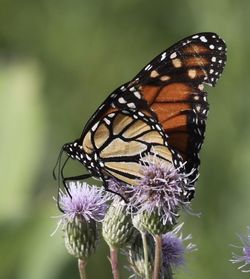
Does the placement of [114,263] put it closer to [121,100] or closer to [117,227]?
[117,227]

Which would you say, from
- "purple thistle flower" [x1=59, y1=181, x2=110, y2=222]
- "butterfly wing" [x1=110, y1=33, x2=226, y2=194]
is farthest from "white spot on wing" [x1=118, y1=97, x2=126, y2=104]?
"purple thistle flower" [x1=59, y1=181, x2=110, y2=222]

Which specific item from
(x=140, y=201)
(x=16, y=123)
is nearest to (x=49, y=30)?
(x=16, y=123)

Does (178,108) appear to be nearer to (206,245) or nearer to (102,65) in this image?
(206,245)

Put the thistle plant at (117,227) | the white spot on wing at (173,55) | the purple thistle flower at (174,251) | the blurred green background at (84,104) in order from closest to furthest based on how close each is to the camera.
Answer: the thistle plant at (117,227) < the purple thistle flower at (174,251) < the white spot on wing at (173,55) < the blurred green background at (84,104)

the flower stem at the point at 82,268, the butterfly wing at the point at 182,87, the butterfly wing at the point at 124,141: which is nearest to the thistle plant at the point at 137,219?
the flower stem at the point at 82,268

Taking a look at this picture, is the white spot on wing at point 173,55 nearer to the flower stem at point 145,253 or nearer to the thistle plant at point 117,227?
the thistle plant at point 117,227

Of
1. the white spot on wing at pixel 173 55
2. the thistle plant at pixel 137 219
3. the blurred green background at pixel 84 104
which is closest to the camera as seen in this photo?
the thistle plant at pixel 137 219

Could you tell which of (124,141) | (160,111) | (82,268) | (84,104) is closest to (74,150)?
(124,141)
